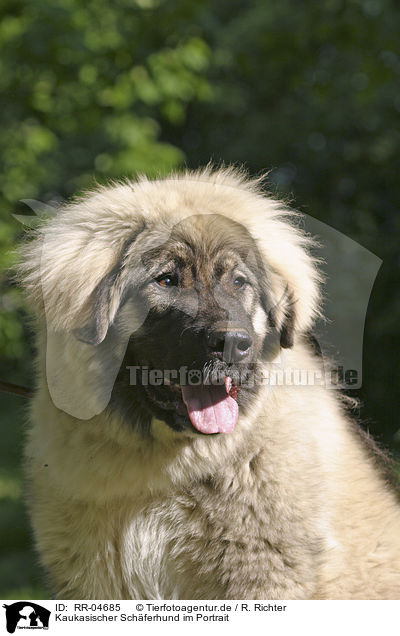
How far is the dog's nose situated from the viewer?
7.61 ft

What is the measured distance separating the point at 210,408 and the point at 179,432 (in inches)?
5.6

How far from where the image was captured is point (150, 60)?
585 centimetres

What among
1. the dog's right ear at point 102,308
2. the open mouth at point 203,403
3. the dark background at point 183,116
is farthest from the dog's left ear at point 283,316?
the dark background at point 183,116

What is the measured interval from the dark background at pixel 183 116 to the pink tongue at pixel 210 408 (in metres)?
1.59

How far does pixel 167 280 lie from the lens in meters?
2.56

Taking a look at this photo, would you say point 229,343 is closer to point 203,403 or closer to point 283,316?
point 203,403

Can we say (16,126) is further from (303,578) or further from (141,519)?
(303,578)

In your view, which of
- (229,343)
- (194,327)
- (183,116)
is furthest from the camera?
(183,116)

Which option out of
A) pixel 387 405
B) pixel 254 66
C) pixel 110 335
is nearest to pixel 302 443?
pixel 110 335

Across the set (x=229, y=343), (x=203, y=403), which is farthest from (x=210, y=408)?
(x=229, y=343)

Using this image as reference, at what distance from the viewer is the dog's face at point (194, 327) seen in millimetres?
2420

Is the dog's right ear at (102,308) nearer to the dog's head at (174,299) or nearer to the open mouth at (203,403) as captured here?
the dog's head at (174,299)

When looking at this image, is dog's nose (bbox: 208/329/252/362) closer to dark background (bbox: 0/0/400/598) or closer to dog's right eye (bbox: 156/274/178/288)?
dog's right eye (bbox: 156/274/178/288)

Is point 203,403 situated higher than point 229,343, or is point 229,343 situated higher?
point 229,343
